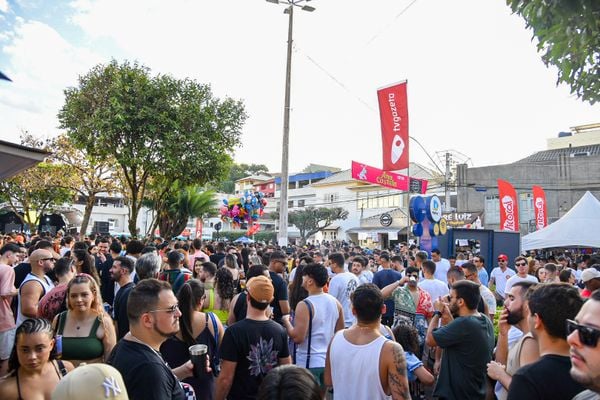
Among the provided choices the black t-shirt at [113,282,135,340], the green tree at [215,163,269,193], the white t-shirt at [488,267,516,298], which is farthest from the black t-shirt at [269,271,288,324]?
the green tree at [215,163,269,193]

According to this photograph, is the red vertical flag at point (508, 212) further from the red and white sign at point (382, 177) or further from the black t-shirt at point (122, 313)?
the black t-shirt at point (122, 313)

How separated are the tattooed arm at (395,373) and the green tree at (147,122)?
1398cm

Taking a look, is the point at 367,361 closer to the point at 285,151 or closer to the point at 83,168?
the point at 285,151

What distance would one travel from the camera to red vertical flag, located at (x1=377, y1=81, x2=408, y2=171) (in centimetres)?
1304

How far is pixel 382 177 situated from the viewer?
17.9 m

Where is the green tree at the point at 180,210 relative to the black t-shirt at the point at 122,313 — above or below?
above

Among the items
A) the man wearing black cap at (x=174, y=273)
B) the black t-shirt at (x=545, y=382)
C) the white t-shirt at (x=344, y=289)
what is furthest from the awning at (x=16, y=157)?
the black t-shirt at (x=545, y=382)

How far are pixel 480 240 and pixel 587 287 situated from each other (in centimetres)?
856

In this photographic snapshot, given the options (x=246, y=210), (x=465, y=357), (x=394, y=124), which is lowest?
(x=465, y=357)

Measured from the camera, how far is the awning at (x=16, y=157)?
431cm

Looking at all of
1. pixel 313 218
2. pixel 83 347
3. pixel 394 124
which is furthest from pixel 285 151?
pixel 313 218

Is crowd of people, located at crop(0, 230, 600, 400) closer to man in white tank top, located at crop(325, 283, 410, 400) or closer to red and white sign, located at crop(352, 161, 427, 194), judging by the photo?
man in white tank top, located at crop(325, 283, 410, 400)

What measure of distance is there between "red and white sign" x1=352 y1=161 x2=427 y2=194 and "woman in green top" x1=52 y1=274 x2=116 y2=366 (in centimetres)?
1394

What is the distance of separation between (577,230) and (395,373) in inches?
505
